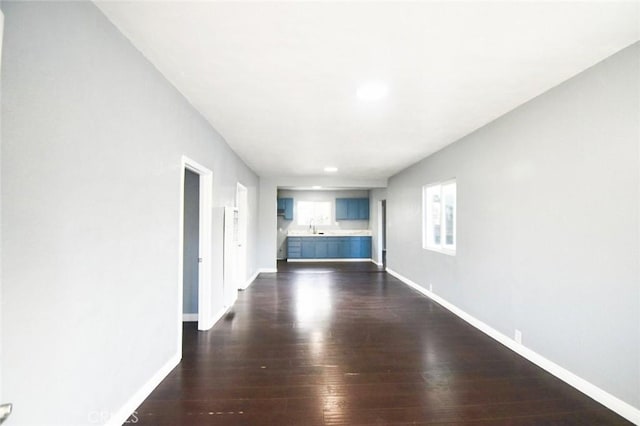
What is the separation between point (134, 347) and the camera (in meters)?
1.90

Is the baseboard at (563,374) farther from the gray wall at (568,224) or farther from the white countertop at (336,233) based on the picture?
the white countertop at (336,233)

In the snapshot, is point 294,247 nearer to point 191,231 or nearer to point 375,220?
point 375,220

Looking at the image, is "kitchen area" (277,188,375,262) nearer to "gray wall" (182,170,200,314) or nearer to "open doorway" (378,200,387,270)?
"open doorway" (378,200,387,270)

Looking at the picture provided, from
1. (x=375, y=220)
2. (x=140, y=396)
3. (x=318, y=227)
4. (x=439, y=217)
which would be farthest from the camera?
(x=318, y=227)

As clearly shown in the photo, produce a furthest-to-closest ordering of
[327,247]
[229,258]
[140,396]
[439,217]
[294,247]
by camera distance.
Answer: [327,247]
[294,247]
[439,217]
[229,258]
[140,396]

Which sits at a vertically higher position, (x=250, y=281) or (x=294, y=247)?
(x=294, y=247)

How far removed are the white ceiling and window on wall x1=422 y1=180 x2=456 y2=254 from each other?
157cm

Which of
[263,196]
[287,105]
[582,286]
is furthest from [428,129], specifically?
[263,196]

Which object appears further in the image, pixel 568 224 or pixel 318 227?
pixel 318 227

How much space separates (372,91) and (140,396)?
2.94m

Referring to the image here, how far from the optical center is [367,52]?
6.11ft

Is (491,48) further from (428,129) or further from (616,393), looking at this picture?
Result: (616,393)

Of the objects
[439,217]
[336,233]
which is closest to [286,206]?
[336,233]

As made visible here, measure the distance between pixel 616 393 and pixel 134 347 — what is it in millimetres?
3299
